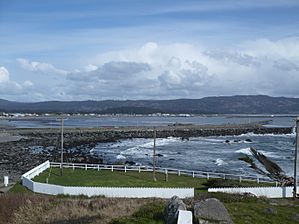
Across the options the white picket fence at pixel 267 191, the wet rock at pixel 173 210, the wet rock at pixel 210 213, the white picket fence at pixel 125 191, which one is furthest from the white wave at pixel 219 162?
the wet rock at pixel 210 213

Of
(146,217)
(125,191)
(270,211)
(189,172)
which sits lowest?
(189,172)

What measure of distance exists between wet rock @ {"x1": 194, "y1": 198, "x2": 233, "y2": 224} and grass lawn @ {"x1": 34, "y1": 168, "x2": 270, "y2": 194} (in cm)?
1498

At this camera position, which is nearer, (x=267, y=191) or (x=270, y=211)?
(x=270, y=211)

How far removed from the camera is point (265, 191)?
84.2ft

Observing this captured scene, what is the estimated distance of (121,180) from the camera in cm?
3194

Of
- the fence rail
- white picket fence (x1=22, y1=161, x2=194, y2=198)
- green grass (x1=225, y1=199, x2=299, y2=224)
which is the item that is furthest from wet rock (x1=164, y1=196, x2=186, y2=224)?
the fence rail

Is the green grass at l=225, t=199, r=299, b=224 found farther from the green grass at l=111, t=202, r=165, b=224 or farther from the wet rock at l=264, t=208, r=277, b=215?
the green grass at l=111, t=202, r=165, b=224

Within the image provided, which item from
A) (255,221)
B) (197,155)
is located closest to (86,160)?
(197,155)

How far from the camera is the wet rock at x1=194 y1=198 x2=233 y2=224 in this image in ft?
40.6

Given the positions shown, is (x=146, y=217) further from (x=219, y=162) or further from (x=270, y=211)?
(x=219, y=162)

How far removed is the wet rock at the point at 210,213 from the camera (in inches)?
488

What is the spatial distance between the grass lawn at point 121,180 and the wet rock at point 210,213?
15.0m

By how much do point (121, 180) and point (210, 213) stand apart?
65.1 feet

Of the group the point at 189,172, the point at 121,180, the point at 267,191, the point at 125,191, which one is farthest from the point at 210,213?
the point at 189,172
